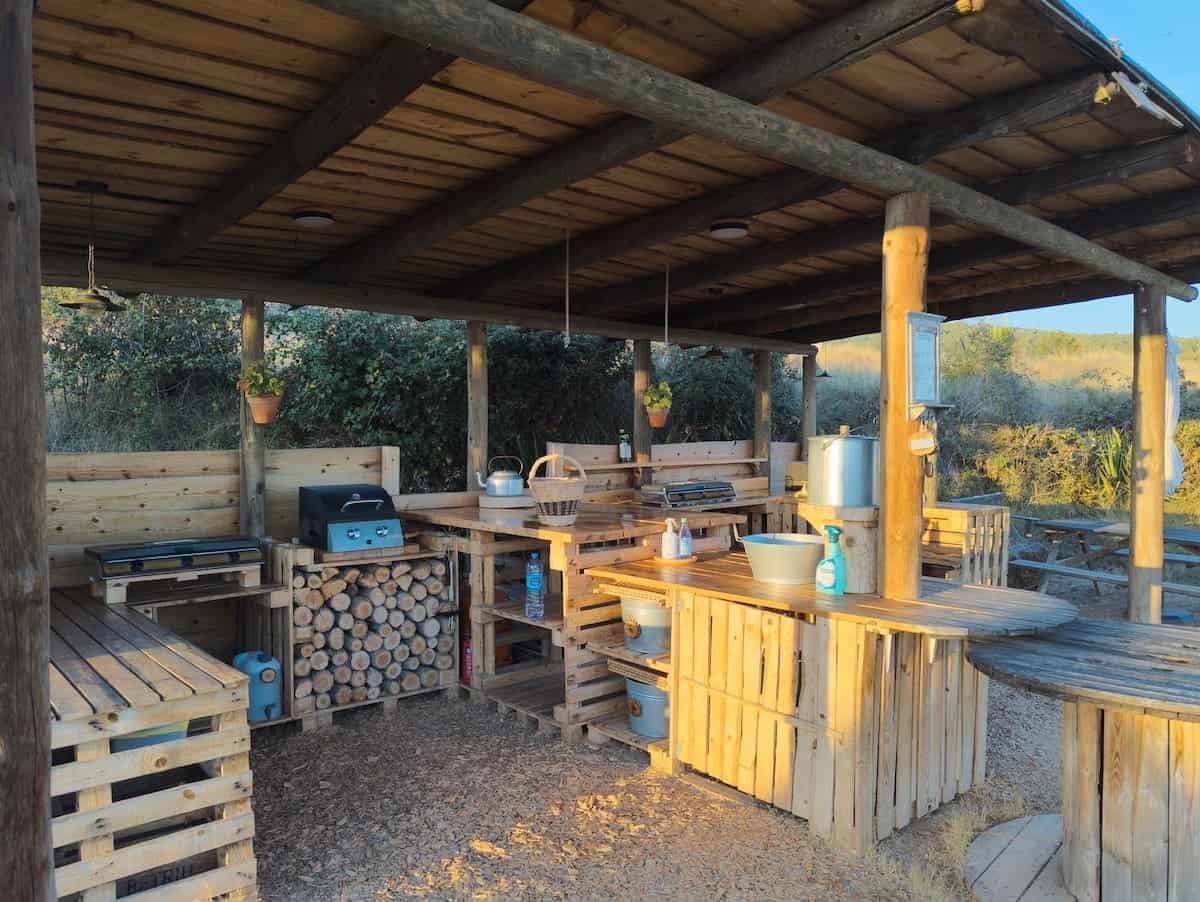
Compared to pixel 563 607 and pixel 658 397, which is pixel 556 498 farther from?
pixel 658 397

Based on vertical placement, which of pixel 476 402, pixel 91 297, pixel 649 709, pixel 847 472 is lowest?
pixel 649 709

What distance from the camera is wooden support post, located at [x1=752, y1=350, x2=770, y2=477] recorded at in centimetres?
949

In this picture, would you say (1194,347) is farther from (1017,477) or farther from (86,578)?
(86,578)

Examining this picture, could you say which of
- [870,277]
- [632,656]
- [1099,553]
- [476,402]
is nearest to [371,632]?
[632,656]

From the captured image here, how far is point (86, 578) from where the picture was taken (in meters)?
4.51

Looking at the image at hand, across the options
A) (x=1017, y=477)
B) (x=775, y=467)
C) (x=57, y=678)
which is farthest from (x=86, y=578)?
(x=1017, y=477)

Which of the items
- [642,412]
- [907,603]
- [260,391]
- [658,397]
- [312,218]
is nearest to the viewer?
[907,603]

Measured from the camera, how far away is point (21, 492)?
1.60m

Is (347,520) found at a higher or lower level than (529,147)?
lower

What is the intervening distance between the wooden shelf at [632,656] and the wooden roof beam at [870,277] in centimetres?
370

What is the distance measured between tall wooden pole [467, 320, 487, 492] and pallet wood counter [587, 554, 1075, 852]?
2.76 meters

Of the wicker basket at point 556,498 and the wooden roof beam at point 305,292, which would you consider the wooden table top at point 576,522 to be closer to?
the wicker basket at point 556,498

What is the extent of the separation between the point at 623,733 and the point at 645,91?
3.15 meters

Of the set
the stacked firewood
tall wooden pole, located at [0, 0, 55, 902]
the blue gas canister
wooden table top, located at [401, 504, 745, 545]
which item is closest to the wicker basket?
wooden table top, located at [401, 504, 745, 545]
